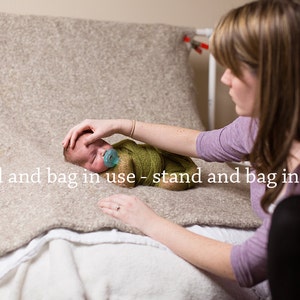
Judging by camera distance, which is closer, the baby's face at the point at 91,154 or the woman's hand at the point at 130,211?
the woman's hand at the point at 130,211

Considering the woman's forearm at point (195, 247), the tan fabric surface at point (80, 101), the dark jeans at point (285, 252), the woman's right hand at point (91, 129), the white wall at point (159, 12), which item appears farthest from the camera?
the white wall at point (159, 12)

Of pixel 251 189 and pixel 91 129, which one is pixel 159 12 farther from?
pixel 251 189

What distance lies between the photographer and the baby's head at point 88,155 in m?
1.13

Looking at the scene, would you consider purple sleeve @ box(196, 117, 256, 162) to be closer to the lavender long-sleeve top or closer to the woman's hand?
the lavender long-sleeve top

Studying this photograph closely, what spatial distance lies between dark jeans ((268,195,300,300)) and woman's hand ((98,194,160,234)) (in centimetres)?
26


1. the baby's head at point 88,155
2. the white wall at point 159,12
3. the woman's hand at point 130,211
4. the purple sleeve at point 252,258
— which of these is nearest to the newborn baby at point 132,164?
the baby's head at point 88,155

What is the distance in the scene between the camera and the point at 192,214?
3.23ft

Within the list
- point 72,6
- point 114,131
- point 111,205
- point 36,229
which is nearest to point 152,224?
point 111,205

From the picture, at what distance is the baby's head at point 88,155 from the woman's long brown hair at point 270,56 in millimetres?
445

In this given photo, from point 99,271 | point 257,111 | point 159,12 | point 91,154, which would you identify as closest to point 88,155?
point 91,154

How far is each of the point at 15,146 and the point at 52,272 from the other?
53 cm

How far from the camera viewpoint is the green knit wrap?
3.73 feet

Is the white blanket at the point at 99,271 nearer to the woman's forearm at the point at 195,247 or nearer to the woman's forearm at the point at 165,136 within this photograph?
the woman's forearm at the point at 195,247

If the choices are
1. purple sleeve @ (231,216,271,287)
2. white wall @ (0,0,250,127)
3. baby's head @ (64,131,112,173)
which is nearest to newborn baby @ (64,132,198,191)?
baby's head @ (64,131,112,173)
